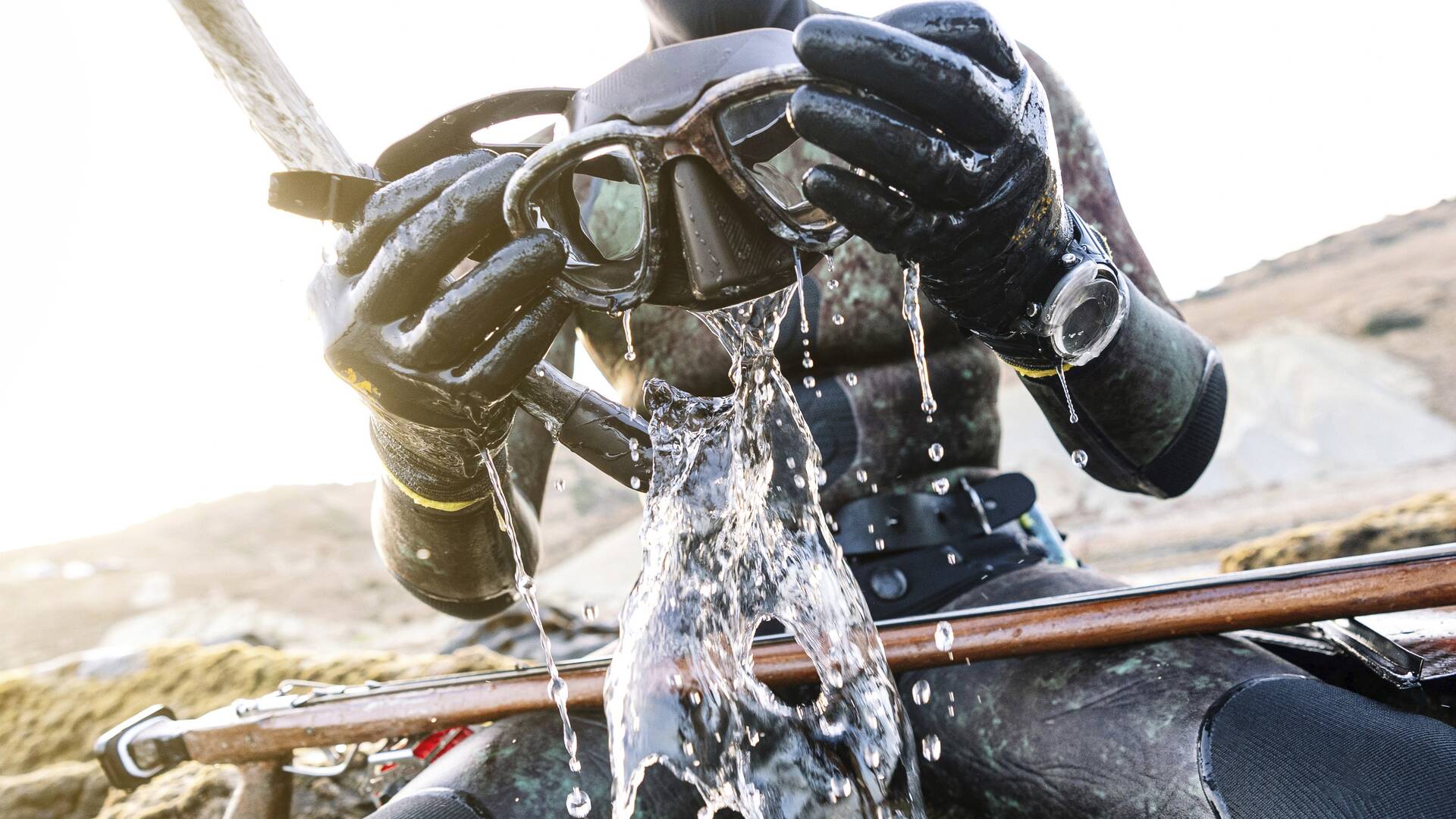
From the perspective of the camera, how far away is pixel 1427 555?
1.23 meters

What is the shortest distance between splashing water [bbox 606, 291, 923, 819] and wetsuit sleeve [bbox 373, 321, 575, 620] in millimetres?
430

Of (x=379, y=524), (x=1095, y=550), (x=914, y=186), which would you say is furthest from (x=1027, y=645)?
(x=1095, y=550)

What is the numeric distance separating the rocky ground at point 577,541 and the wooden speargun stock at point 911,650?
0.55 m

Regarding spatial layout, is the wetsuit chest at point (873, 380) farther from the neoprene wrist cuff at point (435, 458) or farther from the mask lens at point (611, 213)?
the neoprene wrist cuff at point (435, 458)

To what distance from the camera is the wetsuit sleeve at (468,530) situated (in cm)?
176

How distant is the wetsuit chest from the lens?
6.29 ft

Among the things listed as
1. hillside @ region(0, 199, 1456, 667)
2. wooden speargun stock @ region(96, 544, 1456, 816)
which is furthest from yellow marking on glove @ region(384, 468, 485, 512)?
hillside @ region(0, 199, 1456, 667)

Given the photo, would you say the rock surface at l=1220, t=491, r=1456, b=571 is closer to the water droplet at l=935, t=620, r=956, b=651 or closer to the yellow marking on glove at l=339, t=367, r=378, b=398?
the water droplet at l=935, t=620, r=956, b=651

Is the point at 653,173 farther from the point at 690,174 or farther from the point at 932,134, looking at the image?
the point at 932,134

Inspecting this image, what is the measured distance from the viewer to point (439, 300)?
1.16 meters

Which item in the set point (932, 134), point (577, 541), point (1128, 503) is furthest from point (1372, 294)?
point (932, 134)

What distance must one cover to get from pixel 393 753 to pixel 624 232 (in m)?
1.34

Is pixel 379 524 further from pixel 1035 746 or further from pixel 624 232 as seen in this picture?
pixel 1035 746

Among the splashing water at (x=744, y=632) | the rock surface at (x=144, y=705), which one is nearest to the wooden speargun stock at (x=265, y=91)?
the splashing water at (x=744, y=632)
